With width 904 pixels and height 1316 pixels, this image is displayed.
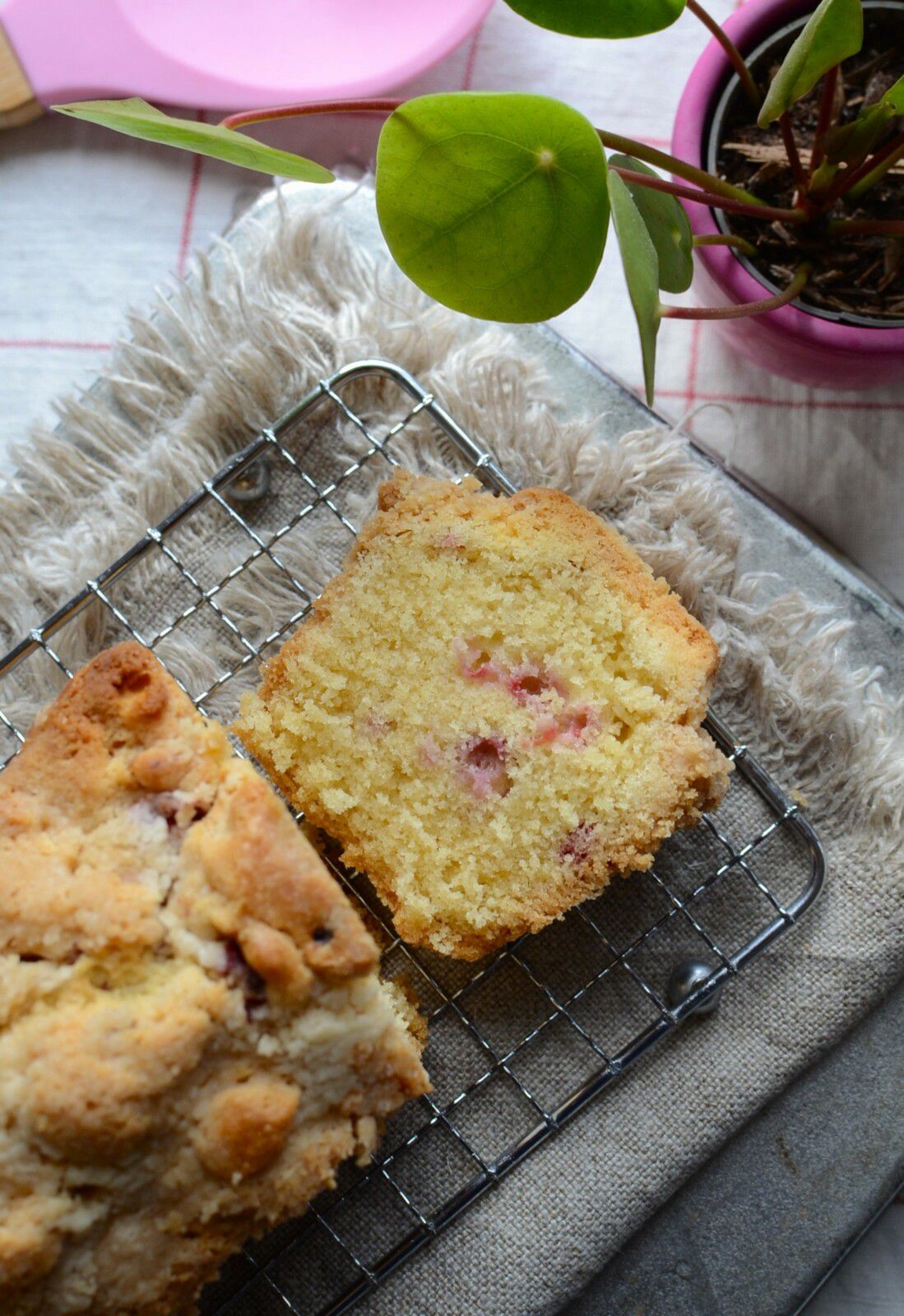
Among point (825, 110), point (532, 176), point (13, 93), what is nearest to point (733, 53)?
point (825, 110)

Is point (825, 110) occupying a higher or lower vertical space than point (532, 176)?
lower

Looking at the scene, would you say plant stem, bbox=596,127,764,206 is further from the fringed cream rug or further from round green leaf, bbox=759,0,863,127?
the fringed cream rug

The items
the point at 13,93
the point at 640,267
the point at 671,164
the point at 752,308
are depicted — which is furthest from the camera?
the point at 13,93

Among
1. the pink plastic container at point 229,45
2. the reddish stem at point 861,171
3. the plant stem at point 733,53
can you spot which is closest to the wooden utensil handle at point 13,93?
the pink plastic container at point 229,45

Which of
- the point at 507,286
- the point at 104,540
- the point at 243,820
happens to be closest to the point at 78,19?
the point at 104,540

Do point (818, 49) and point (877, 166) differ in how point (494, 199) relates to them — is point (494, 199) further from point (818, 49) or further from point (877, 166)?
point (877, 166)

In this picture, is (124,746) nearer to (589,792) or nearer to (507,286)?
(589,792)
